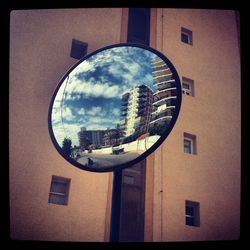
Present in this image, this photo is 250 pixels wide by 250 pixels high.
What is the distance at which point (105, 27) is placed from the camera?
9.16m

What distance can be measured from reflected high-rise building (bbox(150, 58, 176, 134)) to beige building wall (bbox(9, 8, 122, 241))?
4.62m

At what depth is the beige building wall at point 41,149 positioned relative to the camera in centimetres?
692

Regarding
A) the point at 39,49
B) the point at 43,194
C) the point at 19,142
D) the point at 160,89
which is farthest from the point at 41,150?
the point at 160,89

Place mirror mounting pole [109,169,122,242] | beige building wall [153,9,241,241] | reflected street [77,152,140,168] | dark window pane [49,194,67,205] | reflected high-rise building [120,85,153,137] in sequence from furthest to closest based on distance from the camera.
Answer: beige building wall [153,9,241,241], dark window pane [49,194,67,205], reflected high-rise building [120,85,153,137], reflected street [77,152,140,168], mirror mounting pole [109,169,122,242]

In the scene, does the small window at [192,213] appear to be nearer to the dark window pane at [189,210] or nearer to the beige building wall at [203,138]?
the dark window pane at [189,210]

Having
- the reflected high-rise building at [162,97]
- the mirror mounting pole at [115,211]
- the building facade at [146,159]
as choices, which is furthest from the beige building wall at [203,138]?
the mirror mounting pole at [115,211]

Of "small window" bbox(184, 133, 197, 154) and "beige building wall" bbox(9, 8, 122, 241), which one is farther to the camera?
"small window" bbox(184, 133, 197, 154)

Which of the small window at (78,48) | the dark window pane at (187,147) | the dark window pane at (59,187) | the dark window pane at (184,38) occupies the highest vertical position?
the dark window pane at (184,38)

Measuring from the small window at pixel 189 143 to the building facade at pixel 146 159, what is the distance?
0.03m

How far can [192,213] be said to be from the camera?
869cm

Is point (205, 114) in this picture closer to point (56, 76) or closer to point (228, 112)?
point (228, 112)

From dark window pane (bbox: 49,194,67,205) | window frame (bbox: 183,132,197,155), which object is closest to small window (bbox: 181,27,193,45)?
window frame (bbox: 183,132,197,155)

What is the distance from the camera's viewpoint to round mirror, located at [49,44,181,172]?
2.21m

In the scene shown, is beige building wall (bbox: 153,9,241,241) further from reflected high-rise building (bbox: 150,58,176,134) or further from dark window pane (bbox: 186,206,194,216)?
reflected high-rise building (bbox: 150,58,176,134)
